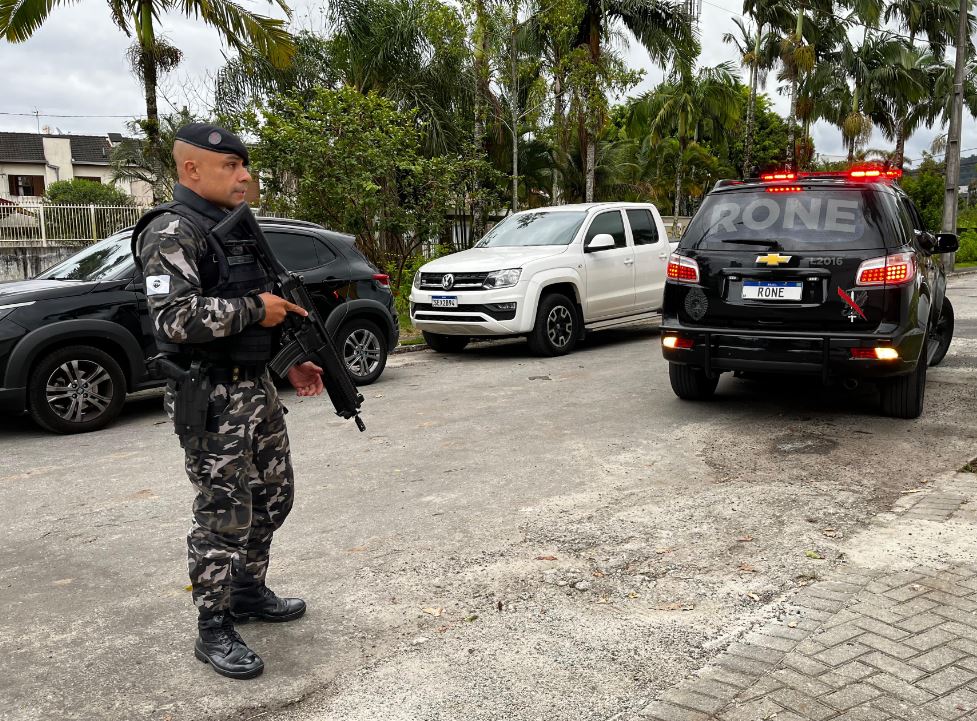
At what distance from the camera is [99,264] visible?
25.3 ft

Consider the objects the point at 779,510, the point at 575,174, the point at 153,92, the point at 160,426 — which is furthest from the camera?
the point at 575,174

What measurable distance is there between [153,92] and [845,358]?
14011 millimetres

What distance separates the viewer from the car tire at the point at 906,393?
6711 mm

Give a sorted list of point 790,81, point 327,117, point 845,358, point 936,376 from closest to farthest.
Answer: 1. point 845,358
2. point 936,376
3. point 327,117
4. point 790,81

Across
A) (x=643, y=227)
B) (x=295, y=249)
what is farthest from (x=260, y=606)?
(x=643, y=227)

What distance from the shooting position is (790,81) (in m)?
33.5

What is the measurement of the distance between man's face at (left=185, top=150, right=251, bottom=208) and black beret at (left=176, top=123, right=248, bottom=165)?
0.02 metres

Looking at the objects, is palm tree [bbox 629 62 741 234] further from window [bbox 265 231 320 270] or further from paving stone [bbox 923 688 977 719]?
paving stone [bbox 923 688 977 719]

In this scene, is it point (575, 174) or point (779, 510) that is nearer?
point (779, 510)

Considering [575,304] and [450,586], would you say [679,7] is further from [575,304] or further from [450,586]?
[450,586]

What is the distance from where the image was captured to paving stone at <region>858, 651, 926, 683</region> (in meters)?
3.06

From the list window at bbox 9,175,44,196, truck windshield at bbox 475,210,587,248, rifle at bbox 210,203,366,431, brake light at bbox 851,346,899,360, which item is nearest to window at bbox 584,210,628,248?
truck windshield at bbox 475,210,587,248

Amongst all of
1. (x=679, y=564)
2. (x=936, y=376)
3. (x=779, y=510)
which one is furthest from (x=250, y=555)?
(x=936, y=376)

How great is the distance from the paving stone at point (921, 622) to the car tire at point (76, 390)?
5.99 m
